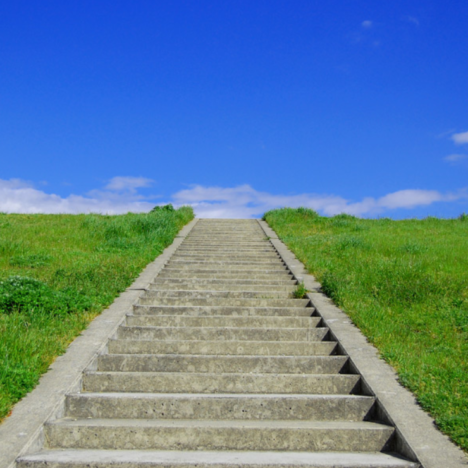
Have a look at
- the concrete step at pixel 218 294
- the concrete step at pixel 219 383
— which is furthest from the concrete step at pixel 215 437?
the concrete step at pixel 218 294

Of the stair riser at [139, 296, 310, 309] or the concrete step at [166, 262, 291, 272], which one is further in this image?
the concrete step at [166, 262, 291, 272]

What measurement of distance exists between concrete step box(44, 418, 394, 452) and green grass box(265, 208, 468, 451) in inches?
33.0

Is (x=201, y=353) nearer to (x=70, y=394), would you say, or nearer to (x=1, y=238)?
(x=70, y=394)

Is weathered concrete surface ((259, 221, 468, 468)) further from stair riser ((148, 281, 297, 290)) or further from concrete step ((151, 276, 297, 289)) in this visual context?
concrete step ((151, 276, 297, 289))

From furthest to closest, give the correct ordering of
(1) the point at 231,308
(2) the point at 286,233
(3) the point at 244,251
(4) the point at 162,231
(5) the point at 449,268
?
(2) the point at 286,233
(4) the point at 162,231
(3) the point at 244,251
(5) the point at 449,268
(1) the point at 231,308

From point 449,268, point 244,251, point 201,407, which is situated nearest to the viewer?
point 201,407

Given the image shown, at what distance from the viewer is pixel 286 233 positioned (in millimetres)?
17797

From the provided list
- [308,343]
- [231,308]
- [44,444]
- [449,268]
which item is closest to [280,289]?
[231,308]

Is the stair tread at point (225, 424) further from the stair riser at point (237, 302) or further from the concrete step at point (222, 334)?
the stair riser at point (237, 302)

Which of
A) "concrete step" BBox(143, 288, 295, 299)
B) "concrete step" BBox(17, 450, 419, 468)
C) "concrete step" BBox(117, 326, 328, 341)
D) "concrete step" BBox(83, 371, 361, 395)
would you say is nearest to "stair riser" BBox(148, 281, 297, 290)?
"concrete step" BBox(143, 288, 295, 299)

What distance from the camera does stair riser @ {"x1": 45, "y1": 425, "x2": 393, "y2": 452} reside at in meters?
4.79

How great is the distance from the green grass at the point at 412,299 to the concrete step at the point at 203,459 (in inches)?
33.2

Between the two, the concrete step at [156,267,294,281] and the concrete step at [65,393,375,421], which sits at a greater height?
the concrete step at [156,267,294,281]

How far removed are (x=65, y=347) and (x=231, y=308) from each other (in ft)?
9.20
